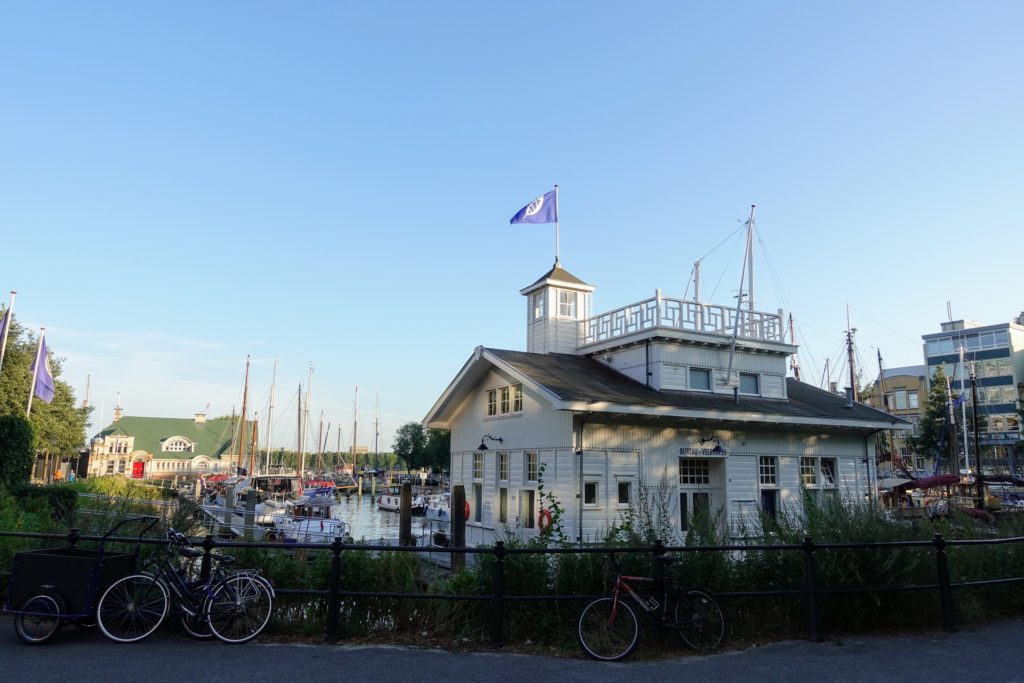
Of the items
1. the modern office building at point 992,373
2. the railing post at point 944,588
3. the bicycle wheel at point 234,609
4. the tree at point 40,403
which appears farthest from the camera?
the modern office building at point 992,373

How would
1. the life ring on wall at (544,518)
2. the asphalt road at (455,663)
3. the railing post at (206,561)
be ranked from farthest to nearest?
the life ring on wall at (544,518), the railing post at (206,561), the asphalt road at (455,663)

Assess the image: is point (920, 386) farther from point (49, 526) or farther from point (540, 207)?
point (49, 526)

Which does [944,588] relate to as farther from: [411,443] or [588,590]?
[411,443]

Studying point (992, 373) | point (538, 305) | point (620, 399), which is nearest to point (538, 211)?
point (538, 305)

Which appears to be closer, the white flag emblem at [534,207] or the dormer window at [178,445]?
the white flag emblem at [534,207]

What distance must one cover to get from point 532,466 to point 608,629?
1396 cm

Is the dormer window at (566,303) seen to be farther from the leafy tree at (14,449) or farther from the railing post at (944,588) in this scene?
the railing post at (944,588)

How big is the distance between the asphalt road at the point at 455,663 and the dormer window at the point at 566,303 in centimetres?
2060

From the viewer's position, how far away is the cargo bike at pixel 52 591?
764 cm

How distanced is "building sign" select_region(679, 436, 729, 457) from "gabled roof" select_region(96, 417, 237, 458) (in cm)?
9463

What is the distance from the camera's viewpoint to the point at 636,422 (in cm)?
2106

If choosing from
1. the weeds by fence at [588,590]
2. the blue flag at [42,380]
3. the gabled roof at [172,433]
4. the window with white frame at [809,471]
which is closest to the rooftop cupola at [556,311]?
the window with white frame at [809,471]

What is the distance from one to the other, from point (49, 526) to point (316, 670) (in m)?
7.91

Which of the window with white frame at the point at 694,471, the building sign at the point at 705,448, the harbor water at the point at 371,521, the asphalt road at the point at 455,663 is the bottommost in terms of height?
the harbor water at the point at 371,521
